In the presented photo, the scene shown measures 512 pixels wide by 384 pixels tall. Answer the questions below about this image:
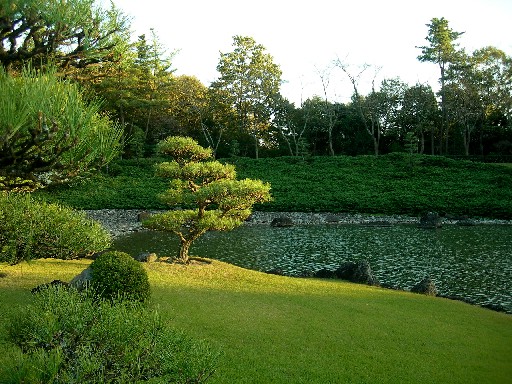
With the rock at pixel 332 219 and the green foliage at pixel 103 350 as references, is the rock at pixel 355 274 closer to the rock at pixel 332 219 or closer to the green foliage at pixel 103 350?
the green foliage at pixel 103 350

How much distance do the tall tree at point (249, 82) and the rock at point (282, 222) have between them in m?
19.6

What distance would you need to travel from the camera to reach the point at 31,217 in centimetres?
824

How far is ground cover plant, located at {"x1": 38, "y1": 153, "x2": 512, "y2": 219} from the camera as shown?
32219mm

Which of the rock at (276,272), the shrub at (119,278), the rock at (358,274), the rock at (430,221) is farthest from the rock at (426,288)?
the rock at (430,221)

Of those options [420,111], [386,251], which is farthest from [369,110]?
[386,251]

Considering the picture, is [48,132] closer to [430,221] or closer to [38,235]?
[38,235]

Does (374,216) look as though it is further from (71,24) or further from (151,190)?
(71,24)

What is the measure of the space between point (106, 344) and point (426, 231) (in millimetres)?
23980

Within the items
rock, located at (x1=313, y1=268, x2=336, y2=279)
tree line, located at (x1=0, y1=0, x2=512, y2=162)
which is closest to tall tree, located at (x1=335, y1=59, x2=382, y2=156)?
tree line, located at (x1=0, y1=0, x2=512, y2=162)

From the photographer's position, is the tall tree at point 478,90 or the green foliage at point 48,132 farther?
the tall tree at point 478,90

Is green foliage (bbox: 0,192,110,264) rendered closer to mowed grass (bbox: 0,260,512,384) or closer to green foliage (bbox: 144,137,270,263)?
mowed grass (bbox: 0,260,512,384)

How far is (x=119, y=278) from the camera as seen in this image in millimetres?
8859

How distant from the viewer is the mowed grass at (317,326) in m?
7.14

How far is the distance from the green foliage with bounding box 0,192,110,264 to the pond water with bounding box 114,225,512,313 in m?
9.12
